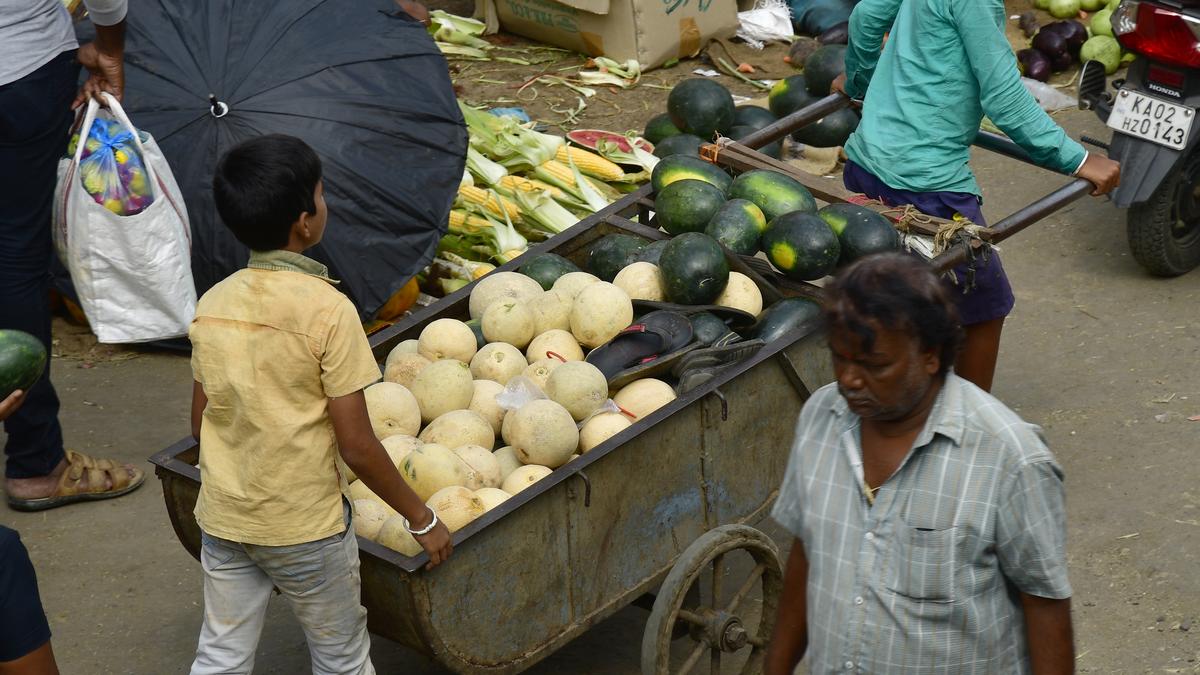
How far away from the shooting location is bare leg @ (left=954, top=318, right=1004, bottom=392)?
4.37 metres

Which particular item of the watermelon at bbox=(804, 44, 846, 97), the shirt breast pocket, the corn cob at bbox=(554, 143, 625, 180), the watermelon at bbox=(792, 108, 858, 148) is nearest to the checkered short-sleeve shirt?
the shirt breast pocket

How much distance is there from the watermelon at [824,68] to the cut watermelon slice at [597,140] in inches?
36.7

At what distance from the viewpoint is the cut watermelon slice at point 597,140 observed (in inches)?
279

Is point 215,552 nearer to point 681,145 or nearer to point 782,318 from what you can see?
point 782,318

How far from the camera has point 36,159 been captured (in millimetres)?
4312

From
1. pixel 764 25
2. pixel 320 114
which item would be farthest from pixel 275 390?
pixel 764 25

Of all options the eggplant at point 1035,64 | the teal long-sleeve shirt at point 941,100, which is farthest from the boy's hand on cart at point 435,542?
the eggplant at point 1035,64

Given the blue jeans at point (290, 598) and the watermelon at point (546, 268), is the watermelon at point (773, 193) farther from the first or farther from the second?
the blue jeans at point (290, 598)

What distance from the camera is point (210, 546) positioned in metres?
3.02

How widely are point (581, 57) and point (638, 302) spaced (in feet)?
17.6

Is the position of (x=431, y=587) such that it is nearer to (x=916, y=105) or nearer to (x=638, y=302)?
(x=638, y=302)

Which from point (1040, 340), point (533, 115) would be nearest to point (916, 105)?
point (1040, 340)

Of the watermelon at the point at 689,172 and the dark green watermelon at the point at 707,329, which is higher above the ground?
the watermelon at the point at 689,172

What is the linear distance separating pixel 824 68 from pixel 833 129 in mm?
338
